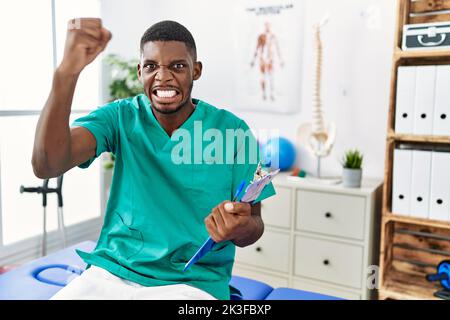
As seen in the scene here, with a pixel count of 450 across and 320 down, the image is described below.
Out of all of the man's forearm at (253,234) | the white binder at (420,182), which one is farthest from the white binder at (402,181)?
the man's forearm at (253,234)

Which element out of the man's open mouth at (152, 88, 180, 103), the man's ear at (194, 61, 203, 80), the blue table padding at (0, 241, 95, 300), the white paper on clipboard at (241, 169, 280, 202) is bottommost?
the blue table padding at (0, 241, 95, 300)

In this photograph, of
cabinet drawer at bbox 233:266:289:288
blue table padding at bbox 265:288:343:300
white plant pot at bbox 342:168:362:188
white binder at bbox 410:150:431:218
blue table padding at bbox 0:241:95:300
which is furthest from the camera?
cabinet drawer at bbox 233:266:289:288

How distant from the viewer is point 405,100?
1214 millimetres

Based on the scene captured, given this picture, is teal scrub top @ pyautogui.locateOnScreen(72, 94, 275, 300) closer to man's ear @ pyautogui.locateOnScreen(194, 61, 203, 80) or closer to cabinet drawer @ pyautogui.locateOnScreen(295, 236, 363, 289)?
man's ear @ pyautogui.locateOnScreen(194, 61, 203, 80)

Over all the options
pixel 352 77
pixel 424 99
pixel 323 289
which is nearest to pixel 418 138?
pixel 424 99

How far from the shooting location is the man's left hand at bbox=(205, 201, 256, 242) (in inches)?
17.9

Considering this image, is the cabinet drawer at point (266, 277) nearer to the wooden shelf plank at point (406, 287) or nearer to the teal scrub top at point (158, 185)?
the wooden shelf plank at point (406, 287)

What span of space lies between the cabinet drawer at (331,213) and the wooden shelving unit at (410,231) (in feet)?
0.34

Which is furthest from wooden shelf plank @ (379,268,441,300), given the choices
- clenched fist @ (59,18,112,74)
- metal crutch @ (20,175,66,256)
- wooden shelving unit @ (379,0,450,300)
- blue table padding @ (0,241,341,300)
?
clenched fist @ (59,18,112,74)

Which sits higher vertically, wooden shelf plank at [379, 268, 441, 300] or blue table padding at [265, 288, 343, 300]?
blue table padding at [265, 288, 343, 300]

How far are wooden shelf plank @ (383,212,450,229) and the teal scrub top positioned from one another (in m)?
0.84

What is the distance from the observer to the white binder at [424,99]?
3.81 feet

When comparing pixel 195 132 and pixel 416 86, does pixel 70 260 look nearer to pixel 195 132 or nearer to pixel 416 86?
pixel 195 132
